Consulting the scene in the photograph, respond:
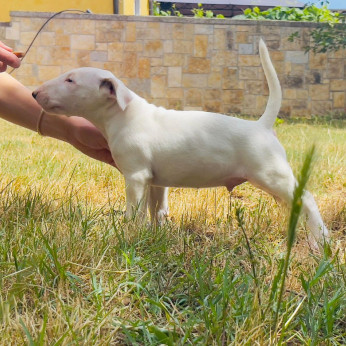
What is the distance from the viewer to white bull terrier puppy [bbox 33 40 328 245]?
2.44 m

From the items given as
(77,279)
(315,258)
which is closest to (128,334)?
(77,279)

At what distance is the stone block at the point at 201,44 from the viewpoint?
1005cm

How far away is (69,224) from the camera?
2039 millimetres

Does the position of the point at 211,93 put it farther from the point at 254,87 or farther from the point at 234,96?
the point at 254,87

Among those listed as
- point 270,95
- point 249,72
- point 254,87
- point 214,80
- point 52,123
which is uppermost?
point 270,95

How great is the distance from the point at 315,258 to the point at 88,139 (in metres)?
1.35

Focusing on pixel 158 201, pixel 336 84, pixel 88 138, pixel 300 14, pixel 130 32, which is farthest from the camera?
pixel 300 14

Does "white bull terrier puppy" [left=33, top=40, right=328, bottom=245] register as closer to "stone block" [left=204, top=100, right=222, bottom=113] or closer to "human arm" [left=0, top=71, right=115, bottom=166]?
"human arm" [left=0, top=71, right=115, bottom=166]

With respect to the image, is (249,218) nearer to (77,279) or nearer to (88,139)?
(88,139)

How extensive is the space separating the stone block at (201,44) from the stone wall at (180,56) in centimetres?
2

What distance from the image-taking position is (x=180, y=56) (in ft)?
33.0

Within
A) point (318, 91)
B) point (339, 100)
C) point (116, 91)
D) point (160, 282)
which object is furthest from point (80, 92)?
point (339, 100)

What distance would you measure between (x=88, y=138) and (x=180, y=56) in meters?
7.41

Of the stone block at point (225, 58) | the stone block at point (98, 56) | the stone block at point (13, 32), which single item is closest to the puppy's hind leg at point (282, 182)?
the stone block at point (225, 58)
